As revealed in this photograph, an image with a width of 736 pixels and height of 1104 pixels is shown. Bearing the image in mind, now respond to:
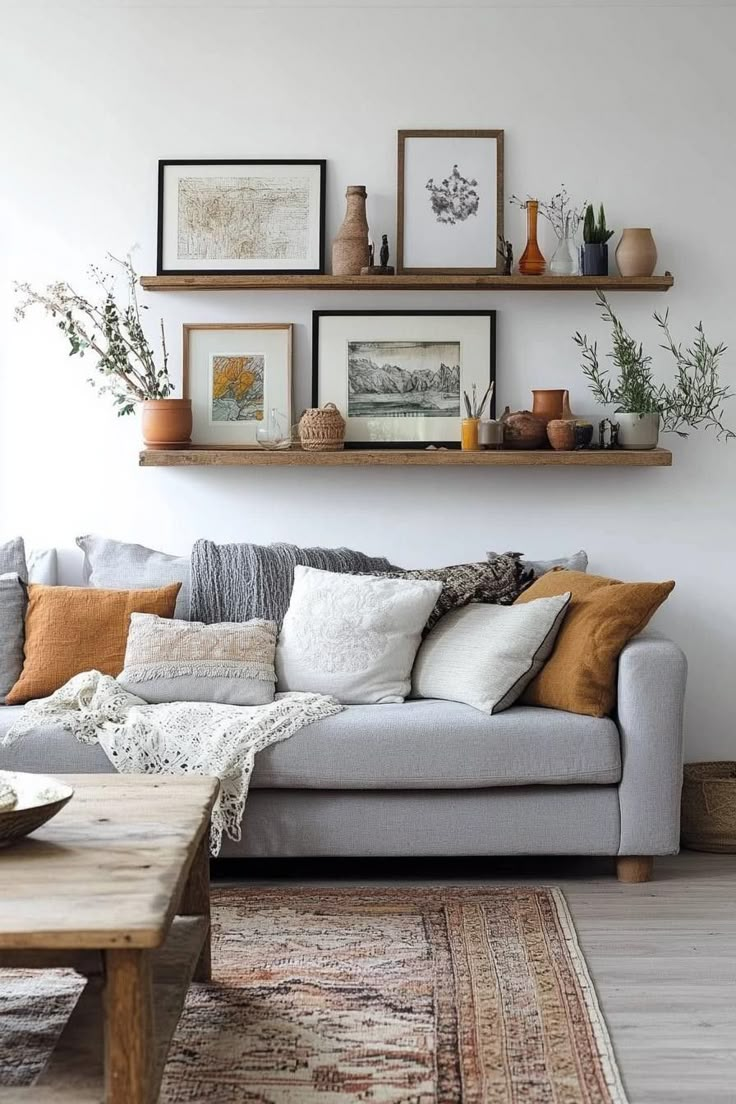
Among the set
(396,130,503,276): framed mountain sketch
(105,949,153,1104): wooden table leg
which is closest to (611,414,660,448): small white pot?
(396,130,503,276): framed mountain sketch

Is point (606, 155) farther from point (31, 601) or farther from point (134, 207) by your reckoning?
point (31, 601)

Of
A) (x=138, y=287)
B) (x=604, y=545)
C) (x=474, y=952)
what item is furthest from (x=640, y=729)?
(x=138, y=287)

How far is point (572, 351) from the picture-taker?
4.23m

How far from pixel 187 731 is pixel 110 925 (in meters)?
1.50

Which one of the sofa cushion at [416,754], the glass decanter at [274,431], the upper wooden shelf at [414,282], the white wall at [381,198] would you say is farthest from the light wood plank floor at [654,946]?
the upper wooden shelf at [414,282]

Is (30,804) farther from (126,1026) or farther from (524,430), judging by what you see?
(524,430)

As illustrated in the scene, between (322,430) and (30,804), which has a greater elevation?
(322,430)

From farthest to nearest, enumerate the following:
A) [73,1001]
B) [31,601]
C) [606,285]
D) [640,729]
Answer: [606,285] → [31,601] → [640,729] → [73,1001]

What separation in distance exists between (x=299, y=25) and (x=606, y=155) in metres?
1.12

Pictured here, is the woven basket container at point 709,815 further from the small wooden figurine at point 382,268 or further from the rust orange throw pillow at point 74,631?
the small wooden figurine at point 382,268

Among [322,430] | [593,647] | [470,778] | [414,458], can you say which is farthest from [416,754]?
[322,430]

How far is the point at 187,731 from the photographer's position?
3.24m

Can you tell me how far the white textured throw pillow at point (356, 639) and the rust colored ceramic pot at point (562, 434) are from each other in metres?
0.71

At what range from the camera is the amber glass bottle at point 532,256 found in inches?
161
